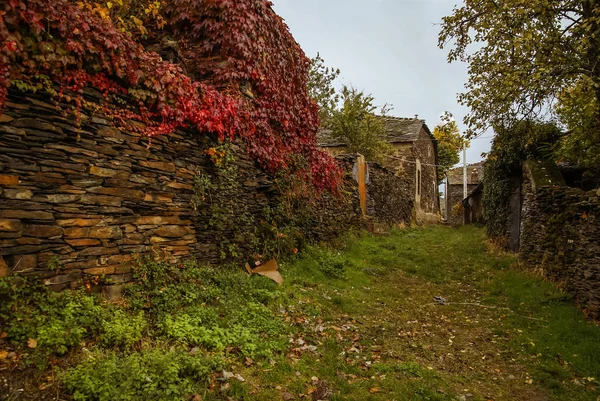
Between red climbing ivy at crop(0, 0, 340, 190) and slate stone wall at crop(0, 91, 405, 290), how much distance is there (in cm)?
31

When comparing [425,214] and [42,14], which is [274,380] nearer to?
[42,14]

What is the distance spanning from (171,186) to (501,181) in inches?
471

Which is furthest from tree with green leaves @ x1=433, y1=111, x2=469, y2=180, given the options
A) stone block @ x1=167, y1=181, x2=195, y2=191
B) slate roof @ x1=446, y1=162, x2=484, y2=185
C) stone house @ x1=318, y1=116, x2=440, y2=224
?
stone block @ x1=167, y1=181, x2=195, y2=191

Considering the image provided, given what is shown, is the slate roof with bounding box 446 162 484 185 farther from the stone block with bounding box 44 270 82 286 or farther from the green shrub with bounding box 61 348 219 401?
the stone block with bounding box 44 270 82 286

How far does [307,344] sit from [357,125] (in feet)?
51.3

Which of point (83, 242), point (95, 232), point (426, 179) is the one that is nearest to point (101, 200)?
point (95, 232)

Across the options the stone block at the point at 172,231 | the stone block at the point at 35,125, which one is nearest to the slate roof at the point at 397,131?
the stone block at the point at 172,231

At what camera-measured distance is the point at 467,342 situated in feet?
18.8

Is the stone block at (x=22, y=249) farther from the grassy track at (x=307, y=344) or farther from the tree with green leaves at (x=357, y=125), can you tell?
the tree with green leaves at (x=357, y=125)

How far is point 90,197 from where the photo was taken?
4.46m

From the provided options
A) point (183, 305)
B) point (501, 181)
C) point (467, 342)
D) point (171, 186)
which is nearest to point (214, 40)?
point (171, 186)

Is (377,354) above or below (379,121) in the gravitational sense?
below

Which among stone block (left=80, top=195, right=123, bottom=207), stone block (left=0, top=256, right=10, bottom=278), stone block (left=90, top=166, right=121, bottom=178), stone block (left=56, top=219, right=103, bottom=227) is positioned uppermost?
stone block (left=90, top=166, right=121, bottom=178)

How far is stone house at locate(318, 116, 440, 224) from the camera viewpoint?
21906mm
